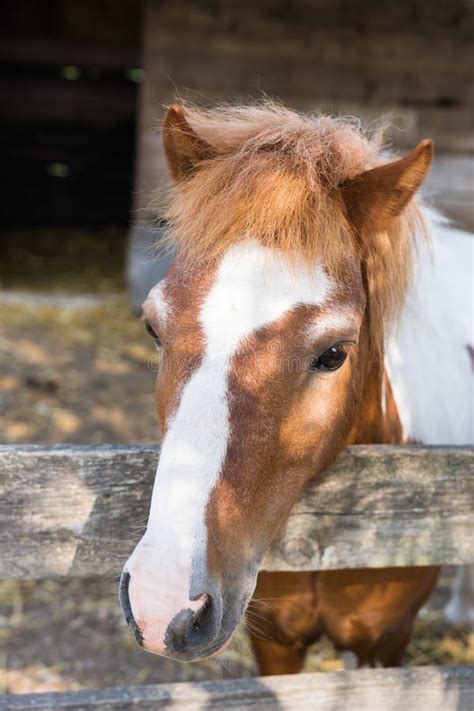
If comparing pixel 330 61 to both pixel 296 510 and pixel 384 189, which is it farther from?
pixel 296 510

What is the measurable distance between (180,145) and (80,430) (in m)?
2.93

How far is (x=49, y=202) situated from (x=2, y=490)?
917cm

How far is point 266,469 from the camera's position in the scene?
1396 millimetres

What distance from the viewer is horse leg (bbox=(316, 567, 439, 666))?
1946 mm

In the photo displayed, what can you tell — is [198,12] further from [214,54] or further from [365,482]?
[365,482]

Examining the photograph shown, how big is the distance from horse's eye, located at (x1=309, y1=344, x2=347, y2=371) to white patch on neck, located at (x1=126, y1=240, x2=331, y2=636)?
10 cm

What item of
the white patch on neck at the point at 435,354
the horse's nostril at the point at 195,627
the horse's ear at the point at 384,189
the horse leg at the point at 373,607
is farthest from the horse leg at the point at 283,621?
the horse's ear at the point at 384,189

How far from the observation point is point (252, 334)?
1.38 m

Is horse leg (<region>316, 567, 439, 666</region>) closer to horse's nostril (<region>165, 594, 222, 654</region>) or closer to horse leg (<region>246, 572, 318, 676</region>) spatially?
horse leg (<region>246, 572, 318, 676</region>)

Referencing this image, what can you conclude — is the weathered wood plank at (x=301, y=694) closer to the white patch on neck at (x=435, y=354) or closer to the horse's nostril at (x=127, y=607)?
the horse's nostril at (x=127, y=607)

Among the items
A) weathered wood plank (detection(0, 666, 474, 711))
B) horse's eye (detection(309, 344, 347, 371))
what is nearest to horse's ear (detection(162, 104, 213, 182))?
horse's eye (detection(309, 344, 347, 371))

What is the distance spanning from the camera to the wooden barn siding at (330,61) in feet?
18.7

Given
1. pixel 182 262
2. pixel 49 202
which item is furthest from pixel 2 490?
pixel 49 202

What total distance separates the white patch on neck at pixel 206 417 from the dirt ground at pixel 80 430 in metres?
0.60
